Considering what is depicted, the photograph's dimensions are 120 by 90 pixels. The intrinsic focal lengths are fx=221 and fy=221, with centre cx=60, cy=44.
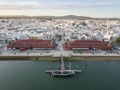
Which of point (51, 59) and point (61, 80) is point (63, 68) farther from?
point (51, 59)

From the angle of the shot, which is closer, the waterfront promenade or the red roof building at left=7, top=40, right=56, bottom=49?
the waterfront promenade

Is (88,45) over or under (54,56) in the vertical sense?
over

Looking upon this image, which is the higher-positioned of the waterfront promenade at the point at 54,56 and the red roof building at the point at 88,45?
the red roof building at the point at 88,45

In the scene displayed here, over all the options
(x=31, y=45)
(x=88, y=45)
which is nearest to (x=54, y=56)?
(x=31, y=45)

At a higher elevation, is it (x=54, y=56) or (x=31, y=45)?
(x=31, y=45)

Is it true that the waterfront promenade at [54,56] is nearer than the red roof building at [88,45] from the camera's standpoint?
Yes

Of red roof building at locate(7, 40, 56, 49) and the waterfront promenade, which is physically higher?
red roof building at locate(7, 40, 56, 49)

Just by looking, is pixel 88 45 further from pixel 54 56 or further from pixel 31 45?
pixel 31 45

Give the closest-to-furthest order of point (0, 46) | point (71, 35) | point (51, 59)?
point (51, 59), point (0, 46), point (71, 35)

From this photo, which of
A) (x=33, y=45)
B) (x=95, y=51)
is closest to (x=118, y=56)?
(x=95, y=51)

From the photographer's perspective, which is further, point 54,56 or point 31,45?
point 31,45

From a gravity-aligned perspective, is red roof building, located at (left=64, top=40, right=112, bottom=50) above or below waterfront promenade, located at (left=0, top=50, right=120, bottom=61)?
above
